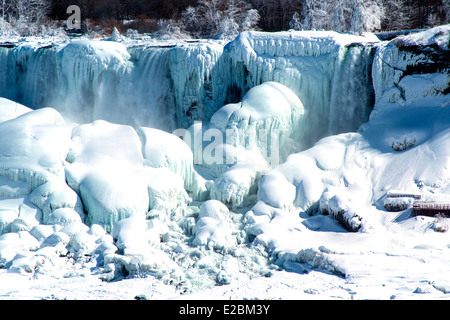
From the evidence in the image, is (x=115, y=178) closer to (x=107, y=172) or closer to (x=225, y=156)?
(x=107, y=172)

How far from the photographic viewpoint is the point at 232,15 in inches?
855

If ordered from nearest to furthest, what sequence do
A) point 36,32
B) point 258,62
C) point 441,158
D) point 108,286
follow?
point 108,286 < point 441,158 < point 258,62 < point 36,32

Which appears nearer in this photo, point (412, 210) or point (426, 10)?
point (412, 210)

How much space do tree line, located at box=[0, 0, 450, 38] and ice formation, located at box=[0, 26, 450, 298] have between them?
845cm

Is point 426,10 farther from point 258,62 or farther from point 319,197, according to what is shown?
point 319,197

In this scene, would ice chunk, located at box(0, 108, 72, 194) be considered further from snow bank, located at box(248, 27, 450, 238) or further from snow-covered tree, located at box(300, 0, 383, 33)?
snow-covered tree, located at box(300, 0, 383, 33)

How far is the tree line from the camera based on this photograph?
1814cm

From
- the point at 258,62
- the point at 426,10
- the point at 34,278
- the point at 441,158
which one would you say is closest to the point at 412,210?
the point at 441,158

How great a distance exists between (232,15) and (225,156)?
14662 mm

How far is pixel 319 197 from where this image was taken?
24.9 feet

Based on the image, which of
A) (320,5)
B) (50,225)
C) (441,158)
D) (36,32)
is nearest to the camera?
(50,225)

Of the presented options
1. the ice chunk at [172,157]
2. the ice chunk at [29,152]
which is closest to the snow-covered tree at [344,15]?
the ice chunk at [172,157]

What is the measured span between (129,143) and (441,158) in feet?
16.0

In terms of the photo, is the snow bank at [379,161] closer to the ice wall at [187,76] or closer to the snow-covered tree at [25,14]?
the ice wall at [187,76]
